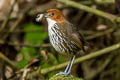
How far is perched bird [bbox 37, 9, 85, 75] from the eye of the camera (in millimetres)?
→ 4344

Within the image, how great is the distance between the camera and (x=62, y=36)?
14.3 feet

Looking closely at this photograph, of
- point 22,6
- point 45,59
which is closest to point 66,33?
point 45,59

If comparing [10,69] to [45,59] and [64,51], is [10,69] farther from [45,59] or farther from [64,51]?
[64,51]

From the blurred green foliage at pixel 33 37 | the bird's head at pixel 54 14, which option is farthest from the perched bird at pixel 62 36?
the blurred green foliage at pixel 33 37

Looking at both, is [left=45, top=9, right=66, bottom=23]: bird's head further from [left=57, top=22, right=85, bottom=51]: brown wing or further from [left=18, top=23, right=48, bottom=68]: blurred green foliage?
[left=18, top=23, right=48, bottom=68]: blurred green foliage

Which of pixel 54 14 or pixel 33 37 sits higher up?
pixel 54 14

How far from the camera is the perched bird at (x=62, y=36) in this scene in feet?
14.3

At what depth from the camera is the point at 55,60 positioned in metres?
5.36

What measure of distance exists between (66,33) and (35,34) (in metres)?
2.39

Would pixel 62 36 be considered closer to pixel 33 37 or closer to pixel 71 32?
pixel 71 32

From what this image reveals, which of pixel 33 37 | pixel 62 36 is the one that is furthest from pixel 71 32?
pixel 33 37

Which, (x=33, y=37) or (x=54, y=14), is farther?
(x=33, y=37)

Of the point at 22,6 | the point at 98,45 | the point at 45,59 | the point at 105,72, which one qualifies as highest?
the point at 45,59

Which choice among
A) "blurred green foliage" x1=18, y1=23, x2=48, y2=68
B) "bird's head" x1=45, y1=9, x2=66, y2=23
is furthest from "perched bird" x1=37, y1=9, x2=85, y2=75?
"blurred green foliage" x1=18, y1=23, x2=48, y2=68
